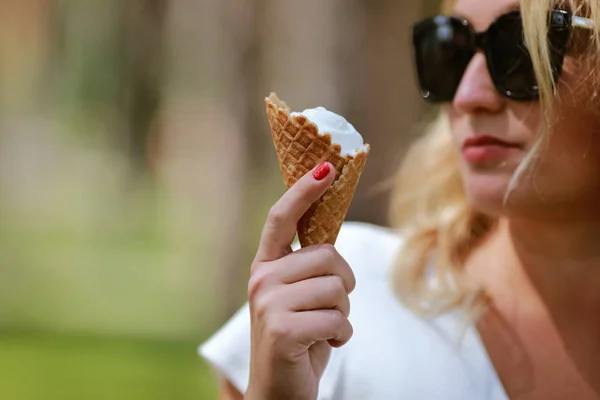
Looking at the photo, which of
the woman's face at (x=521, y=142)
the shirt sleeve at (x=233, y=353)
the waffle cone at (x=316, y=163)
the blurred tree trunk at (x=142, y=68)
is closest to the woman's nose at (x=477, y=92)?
the woman's face at (x=521, y=142)

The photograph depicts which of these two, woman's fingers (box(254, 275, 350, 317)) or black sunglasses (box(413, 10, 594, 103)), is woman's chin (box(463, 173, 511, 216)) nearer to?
black sunglasses (box(413, 10, 594, 103))

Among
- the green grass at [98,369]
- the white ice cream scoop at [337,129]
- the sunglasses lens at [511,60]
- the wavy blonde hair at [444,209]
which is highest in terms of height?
the sunglasses lens at [511,60]

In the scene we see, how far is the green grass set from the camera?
13.5 feet

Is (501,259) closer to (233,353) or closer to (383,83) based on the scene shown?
(233,353)

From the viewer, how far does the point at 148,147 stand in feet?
17.3

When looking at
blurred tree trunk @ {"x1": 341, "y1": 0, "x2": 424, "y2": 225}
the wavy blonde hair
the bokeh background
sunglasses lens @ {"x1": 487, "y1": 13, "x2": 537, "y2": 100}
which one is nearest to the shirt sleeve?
the wavy blonde hair

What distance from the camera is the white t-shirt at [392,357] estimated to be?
155 cm

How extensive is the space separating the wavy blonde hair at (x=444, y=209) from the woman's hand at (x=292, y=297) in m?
0.61

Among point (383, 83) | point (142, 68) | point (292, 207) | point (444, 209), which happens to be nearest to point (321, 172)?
point (292, 207)

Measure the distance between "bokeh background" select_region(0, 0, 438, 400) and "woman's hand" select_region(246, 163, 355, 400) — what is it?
363 centimetres

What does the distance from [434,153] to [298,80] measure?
288cm

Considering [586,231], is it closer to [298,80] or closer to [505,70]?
[505,70]

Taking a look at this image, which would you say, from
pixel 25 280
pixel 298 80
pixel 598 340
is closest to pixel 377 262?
pixel 598 340

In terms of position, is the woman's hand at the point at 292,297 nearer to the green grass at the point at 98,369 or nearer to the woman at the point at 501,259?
the woman at the point at 501,259
